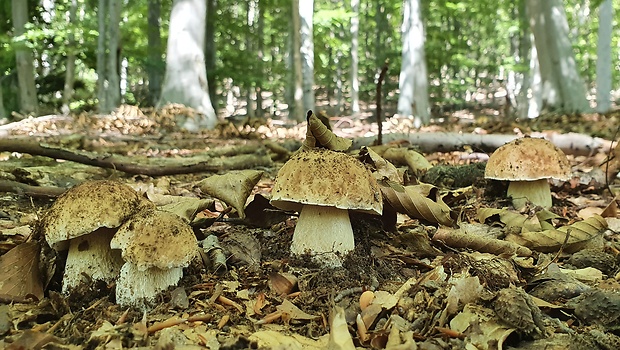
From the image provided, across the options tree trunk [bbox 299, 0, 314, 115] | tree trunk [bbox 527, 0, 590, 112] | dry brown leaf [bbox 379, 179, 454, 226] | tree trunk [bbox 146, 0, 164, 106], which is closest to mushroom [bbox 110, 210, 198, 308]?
dry brown leaf [bbox 379, 179, 454, 226]

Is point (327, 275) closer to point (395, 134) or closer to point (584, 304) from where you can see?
point (584, 304)

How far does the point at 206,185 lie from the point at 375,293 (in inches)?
53.1

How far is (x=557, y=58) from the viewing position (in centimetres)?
1166

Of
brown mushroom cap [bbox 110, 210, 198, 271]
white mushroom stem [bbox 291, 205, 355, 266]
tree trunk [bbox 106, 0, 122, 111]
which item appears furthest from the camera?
tree trunk [bbox 106, 0, 122, 111]

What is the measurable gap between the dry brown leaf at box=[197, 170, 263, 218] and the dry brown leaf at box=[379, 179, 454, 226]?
761 mm

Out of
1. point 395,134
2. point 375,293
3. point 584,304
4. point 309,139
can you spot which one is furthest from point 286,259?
point 395,134

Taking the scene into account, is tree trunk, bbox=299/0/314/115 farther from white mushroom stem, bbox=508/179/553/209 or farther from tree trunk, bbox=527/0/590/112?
white mushroom stem, bbox=508/179/553/209

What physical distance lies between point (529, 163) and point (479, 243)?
51.7 inches

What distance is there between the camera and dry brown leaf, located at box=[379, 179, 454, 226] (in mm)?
2680

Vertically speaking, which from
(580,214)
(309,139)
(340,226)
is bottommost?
(580,214)

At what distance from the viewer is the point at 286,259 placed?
2.40 metres

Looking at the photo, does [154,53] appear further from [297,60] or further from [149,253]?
[149,253]

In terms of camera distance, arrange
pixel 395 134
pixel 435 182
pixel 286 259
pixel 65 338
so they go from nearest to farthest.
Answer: pixel 65 338 < pixel 286 259 < pixel 435 182 < pixel 395 134

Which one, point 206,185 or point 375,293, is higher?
point 206,185
